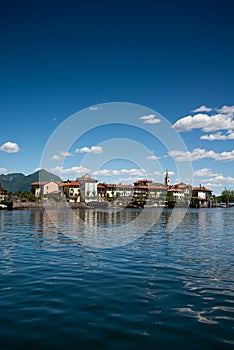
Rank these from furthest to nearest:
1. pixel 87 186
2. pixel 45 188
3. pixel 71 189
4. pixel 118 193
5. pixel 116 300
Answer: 1. pixel 118 193
2. pixel 87 186
3. pixel 71 189
4. pixel 45 188
5. pixel 116 300

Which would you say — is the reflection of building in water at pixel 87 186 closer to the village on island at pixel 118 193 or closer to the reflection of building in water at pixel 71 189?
the village on island at pixel 118 193

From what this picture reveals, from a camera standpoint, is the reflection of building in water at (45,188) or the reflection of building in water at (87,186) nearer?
the reflection of building in water at (45,188)

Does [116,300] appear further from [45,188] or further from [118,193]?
[118,193]

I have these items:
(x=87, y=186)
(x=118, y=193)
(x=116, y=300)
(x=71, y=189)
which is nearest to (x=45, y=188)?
(x=71, y=189)

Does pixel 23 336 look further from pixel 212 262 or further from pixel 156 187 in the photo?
pixel 156 187

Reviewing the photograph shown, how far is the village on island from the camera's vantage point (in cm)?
14729

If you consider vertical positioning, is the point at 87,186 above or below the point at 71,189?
above

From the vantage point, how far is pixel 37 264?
559 inches

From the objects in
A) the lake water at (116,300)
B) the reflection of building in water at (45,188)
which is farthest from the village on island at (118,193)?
the lake water at (116,300)

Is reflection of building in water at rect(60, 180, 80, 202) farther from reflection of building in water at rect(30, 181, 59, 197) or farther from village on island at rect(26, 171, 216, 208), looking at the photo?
reflection of building in water at rect(30, 181, 59, 197)

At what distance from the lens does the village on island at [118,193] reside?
147m

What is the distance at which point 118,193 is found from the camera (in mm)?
177625

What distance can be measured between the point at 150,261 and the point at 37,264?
16.4ft

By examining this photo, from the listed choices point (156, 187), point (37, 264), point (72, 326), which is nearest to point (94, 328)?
point (72, 326)
